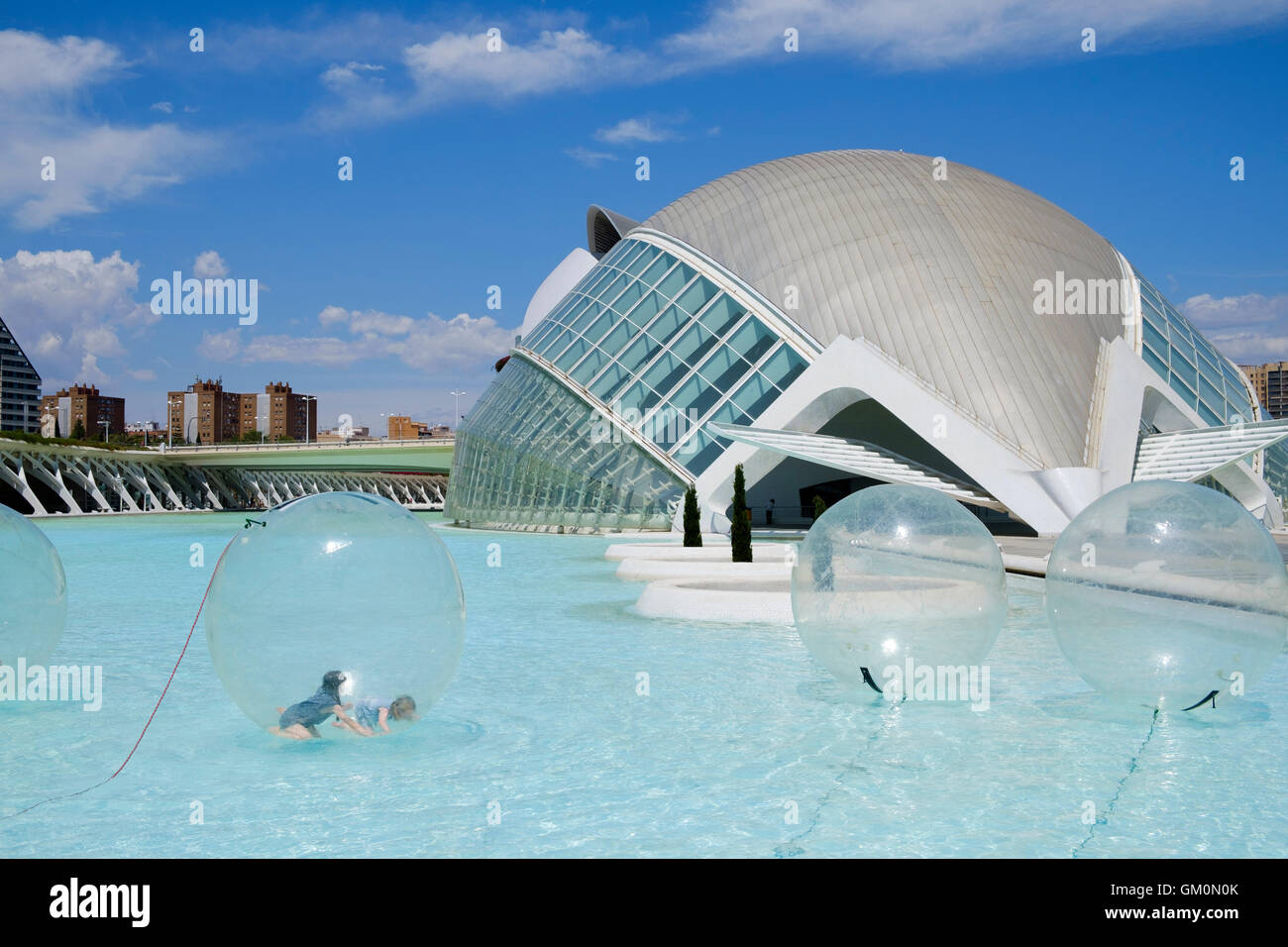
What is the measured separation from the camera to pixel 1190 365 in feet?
96.8

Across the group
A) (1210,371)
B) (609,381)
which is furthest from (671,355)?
(1210,371)

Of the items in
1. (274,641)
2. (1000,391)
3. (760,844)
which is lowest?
(760,844)

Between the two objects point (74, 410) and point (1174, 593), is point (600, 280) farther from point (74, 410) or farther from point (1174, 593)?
point (74, 410)

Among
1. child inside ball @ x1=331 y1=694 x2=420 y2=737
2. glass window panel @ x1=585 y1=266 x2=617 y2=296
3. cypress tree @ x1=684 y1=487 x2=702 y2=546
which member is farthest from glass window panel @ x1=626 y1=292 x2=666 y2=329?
child inside ball @ x1=331 y1=694 x2=420 y2=737

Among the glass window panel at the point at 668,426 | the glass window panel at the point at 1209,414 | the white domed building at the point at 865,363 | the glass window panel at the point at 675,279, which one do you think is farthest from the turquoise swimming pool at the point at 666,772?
the glass window panel at the point at 675,279

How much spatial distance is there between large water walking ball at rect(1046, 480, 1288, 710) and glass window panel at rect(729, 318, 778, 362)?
21610mm

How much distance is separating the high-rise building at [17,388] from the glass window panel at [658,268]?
5479 inches

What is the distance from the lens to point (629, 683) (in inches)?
352

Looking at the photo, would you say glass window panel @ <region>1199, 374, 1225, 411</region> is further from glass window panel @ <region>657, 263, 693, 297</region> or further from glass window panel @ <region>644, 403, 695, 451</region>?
glass window panel @ <region>657, 263, 693, 297</region>

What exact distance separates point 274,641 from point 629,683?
3574mm
